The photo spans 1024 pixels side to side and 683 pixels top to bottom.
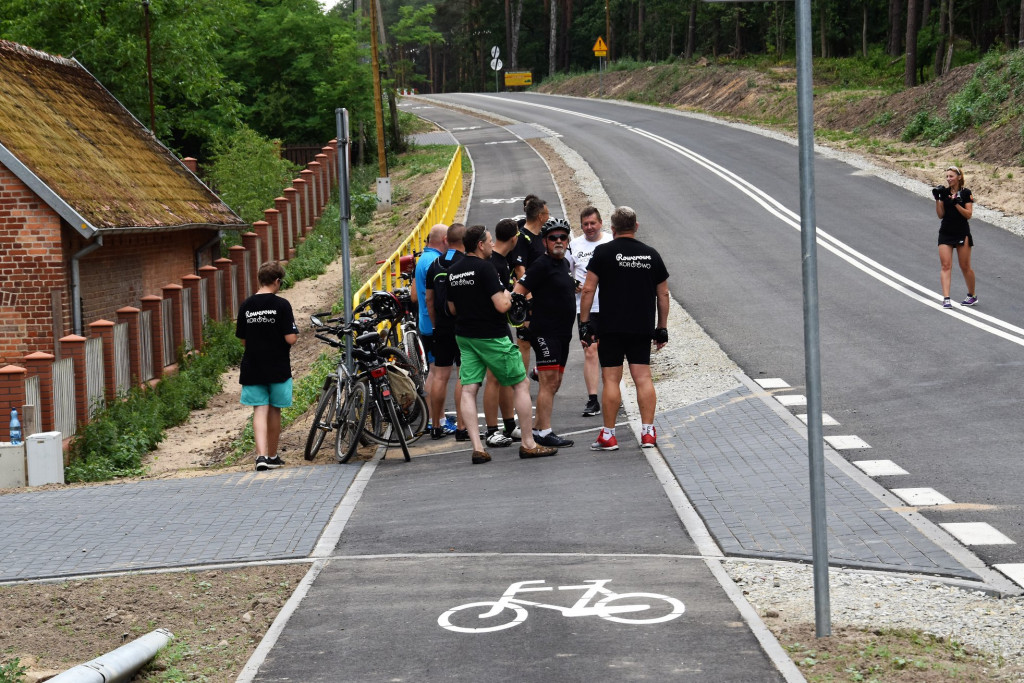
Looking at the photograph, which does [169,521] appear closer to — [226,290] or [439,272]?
[439,272]

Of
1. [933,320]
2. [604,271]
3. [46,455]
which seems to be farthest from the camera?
[933,320]

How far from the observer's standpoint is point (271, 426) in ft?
36.5

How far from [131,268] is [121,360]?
5239 millimetres

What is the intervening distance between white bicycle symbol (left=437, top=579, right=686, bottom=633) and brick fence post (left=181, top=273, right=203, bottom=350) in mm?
14921

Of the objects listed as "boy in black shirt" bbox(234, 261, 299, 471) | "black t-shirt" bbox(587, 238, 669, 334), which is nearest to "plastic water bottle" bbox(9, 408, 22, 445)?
"boy in black shirt" bbox(234, 261, 299, 471)

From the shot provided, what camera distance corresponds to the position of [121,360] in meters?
16.7

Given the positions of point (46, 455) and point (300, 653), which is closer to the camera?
point (300, 653)

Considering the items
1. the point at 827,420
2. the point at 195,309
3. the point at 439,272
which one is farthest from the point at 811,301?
the point at 195,309

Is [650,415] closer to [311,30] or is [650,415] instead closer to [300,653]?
[300,653]

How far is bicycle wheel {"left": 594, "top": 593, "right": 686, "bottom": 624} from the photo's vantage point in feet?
20.5

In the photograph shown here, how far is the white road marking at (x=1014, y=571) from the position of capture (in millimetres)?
6703

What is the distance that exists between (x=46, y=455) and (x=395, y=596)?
22.2ft

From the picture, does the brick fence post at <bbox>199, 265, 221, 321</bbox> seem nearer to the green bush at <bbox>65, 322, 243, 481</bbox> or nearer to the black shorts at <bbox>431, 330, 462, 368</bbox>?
the green bush at <bbox>65, 322, 243, 481</bbox>

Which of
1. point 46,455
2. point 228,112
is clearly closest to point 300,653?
point 46,455
